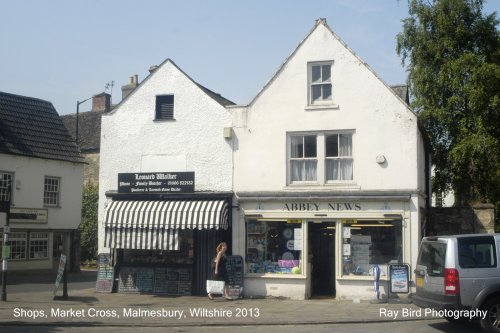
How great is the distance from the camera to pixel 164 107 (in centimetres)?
2080

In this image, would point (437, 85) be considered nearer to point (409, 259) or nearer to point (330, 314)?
point (409, 259)

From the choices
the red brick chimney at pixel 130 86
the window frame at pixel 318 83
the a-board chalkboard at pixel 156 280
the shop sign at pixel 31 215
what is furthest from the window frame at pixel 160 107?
the red brick chimney at pixel 130 86

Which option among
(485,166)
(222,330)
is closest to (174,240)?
(222,330)

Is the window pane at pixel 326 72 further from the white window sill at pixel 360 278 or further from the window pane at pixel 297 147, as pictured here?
the white window sill at pixel 360 278

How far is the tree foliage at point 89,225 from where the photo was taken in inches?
1476

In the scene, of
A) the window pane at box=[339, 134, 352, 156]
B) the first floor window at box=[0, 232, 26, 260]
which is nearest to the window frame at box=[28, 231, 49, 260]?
the first floor window at box=[0, 232, 26, 260]

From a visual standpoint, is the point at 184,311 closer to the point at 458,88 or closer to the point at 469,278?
the point at 469,278

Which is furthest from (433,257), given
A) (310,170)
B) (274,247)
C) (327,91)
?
(327,91)

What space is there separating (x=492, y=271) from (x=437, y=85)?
47.2 feet

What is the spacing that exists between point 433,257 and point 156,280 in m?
9.95

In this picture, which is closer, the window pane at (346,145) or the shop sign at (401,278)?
the shop sign at (401,278)

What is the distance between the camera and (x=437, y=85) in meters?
25.1

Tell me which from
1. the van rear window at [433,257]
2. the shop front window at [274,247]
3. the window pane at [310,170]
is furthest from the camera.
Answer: the window pane at [310,170]

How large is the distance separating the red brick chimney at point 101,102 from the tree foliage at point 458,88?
2645 cm
